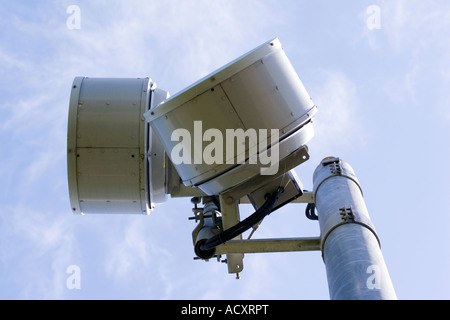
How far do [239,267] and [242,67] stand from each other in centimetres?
233

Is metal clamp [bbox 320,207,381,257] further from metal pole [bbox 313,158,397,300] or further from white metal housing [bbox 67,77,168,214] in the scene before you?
white metal housing [bbox 67,77,168,214]

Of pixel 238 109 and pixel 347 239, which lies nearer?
pixel 347 239

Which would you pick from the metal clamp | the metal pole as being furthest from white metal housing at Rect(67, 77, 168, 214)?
the metal clamp

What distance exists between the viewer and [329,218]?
5172mm

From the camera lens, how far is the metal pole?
4145mm

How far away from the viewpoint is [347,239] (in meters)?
4.76

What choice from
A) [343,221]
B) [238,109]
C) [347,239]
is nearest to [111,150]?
[238,109]

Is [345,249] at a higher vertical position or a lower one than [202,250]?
lower

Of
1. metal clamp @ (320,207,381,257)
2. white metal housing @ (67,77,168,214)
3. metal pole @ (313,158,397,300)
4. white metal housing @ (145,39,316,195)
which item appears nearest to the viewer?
metal pole @ (313,158,397,300)

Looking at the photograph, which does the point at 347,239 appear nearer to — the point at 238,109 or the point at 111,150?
the point at 238,109

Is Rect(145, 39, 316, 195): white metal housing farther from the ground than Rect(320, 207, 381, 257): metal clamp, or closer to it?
farther from the ground

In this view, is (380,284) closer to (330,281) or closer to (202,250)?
(330,281)

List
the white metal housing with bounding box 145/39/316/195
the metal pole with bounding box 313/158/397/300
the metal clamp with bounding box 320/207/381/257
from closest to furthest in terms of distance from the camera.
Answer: the metal pole with bounding box 313/158/397/300 < the metal clamp with bounding box 320/207/381/257 < the white metal housing with bounding box 145/39/316/195
